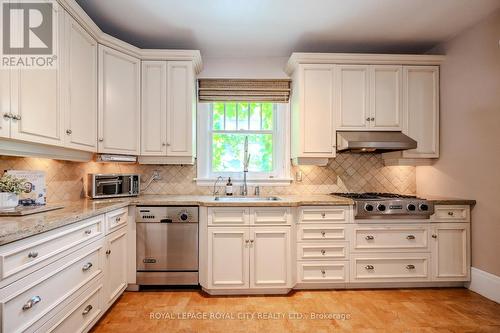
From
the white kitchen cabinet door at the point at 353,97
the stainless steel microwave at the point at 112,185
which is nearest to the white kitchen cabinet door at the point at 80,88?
the stainless steel microwave at the point at 112,185

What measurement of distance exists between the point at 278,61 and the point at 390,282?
272 centimetres

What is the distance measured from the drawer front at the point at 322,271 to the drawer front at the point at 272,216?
1.48 ft

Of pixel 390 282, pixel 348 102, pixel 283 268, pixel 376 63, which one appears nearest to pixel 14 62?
pixel 283 268

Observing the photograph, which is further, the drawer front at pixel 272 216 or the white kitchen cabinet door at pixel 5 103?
the drawer front at pixel 272 216

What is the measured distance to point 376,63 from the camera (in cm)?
290

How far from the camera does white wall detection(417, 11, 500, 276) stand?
94.0 inches

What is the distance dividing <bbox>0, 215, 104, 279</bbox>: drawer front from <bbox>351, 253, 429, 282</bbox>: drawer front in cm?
228

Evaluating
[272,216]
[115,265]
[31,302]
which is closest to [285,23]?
[272,216]

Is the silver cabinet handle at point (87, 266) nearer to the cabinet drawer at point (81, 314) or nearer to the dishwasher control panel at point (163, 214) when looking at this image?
→ the cabinet drawer at point (81, 314)

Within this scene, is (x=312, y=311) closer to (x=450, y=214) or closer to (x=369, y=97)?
(x=450, y=214)

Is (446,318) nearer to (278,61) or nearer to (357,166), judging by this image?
(357,166)

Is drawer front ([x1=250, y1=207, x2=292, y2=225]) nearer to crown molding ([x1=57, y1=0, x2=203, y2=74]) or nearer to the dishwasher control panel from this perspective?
the dishwasher control panel

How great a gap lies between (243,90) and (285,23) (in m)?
0.87

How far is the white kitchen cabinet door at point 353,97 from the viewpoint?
9.46ft
